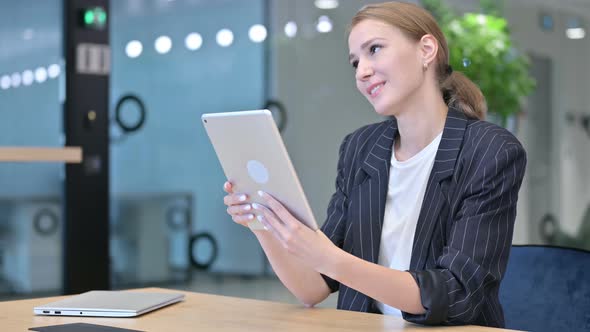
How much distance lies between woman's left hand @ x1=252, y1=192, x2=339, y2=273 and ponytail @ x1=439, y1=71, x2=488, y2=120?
1.84 feet

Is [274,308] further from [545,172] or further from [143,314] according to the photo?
[545,172]

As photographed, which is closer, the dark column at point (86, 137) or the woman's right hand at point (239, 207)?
the woman's right hand at point (239, 207)

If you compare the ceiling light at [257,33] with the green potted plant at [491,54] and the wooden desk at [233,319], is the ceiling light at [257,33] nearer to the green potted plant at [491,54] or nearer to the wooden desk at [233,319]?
the green potted plant at [491,54]

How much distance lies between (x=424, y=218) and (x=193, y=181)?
2759 mm

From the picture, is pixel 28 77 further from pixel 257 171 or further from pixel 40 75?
pixel 257 171

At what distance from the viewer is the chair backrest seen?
1858mm

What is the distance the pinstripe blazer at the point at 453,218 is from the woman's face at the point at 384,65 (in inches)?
4.7

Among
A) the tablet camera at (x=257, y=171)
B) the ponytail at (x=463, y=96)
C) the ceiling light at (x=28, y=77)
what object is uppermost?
the ceiling light at (x=28, y=77)

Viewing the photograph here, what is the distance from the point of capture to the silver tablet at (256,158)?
1.48 m

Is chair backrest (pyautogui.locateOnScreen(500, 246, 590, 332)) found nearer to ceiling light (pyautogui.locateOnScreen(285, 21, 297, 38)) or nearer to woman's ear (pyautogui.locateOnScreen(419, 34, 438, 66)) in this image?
woman's ear (pyautogui.locateOnScreen(419, 34, 438, 66))

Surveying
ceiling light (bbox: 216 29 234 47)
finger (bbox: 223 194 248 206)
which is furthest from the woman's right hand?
ceiling light (bbox: 216 29 234 47)

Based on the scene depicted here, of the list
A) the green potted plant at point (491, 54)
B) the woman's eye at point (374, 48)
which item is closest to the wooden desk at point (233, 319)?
the woman's eye at point (374, 48)

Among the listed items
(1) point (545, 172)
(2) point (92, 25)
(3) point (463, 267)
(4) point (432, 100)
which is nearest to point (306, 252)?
(3) point (463, 267)

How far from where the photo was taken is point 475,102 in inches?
78.5
